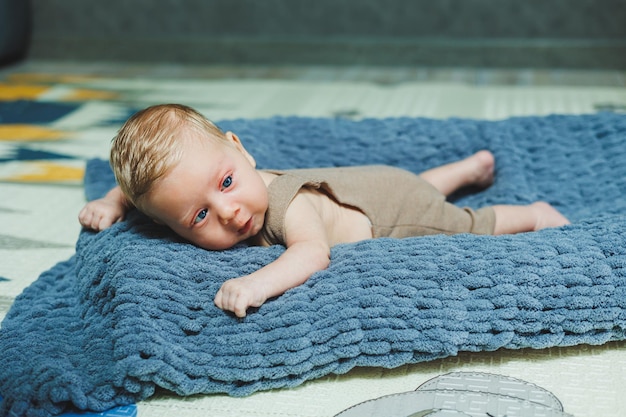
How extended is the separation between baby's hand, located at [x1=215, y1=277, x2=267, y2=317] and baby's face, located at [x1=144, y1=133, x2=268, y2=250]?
0.08 m

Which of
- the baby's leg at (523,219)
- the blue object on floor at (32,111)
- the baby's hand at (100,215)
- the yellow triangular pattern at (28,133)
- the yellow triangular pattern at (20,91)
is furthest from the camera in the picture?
the yellow triangular pattern at (20,91)

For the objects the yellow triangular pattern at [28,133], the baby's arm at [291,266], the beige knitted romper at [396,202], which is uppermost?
the yellow triangular pattern at [28,133]

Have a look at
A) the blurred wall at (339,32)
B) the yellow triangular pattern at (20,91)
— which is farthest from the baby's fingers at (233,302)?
the blurred wall at (339,32)

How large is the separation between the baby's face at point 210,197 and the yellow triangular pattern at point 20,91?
3.60ft

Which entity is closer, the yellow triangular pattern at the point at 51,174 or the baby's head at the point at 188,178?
the baby's head at the point at 188,178

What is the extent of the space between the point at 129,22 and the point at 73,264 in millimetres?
1426

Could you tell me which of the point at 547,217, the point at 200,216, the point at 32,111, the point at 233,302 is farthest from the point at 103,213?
the point at 32,111

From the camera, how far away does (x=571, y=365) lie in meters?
0.85

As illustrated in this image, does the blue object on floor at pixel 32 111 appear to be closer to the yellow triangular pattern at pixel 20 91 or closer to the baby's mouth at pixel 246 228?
the yellow triangular pattern at pixel 20 91

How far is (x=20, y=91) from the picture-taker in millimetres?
1963

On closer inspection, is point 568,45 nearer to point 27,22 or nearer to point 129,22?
point 129,22

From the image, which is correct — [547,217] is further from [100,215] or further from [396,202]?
[100,215]

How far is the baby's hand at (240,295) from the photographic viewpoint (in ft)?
2.74

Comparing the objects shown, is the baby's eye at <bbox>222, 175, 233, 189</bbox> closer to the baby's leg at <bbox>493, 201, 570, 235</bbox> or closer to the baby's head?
the baby's head
